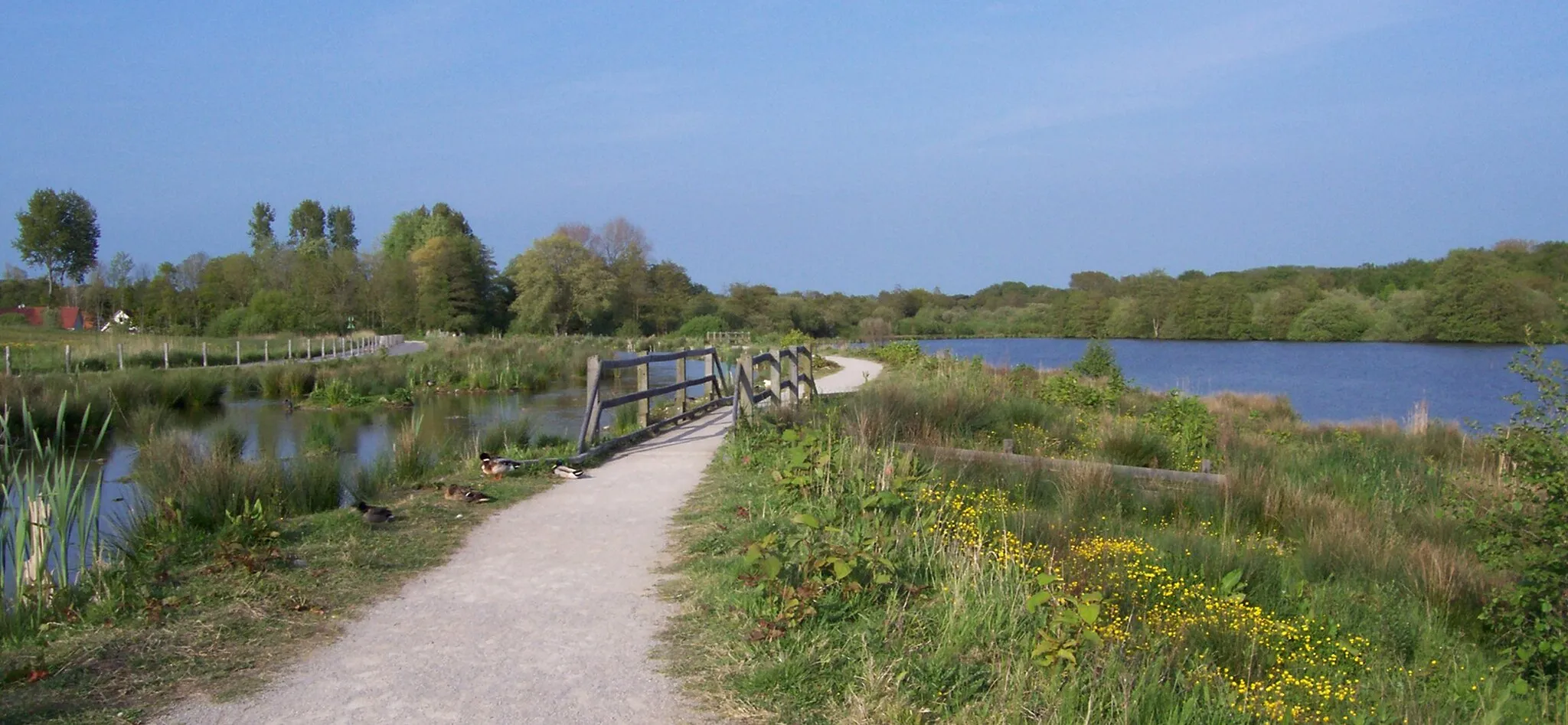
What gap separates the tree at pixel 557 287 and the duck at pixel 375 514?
191 ft

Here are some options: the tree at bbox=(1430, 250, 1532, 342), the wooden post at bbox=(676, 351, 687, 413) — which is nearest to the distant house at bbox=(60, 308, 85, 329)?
the wooden post at bbox=(676, 351, 687, 413)

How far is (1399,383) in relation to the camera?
104ft

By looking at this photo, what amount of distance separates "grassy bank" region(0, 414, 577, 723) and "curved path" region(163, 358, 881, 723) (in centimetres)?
24

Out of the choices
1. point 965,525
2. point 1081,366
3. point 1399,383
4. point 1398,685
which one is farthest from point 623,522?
point 1399,383

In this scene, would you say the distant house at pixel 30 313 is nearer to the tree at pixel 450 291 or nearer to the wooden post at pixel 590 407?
the tree at pixel 450 291

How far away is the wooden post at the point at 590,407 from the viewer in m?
11.2

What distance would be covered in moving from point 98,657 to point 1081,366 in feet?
78.8

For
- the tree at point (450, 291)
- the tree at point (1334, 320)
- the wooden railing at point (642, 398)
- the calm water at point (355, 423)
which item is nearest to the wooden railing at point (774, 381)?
the wooden railing at point (642, 398)

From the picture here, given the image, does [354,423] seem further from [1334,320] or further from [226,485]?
[1334,320]

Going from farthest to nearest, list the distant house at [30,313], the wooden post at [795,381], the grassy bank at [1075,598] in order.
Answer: the distant house at [30,313]
the wooden post at [795,381]
the grassy bank at [1075,598]

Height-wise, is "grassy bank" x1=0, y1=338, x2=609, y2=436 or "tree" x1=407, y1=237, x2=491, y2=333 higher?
"tree" x1=407, y1=237, x2=491, y2=333

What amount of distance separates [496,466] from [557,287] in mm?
57004

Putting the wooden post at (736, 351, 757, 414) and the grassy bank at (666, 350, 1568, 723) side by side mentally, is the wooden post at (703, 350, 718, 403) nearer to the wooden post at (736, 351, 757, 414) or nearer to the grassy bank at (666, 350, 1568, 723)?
the wooden post at (736, 351, 757, 414)

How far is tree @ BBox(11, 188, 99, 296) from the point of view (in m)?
64.8
